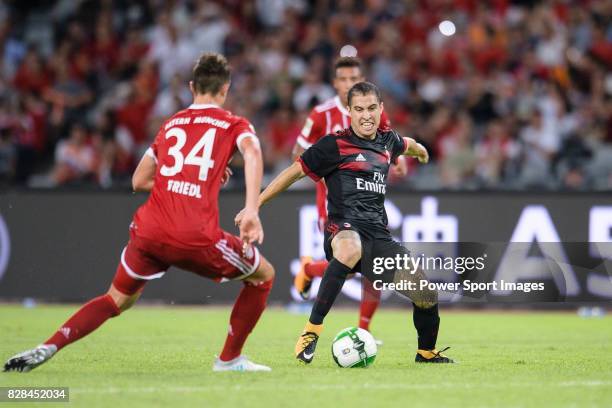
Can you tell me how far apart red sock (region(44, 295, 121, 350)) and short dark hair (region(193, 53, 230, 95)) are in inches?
57.8

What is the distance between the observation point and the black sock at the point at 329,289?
772 centimetres

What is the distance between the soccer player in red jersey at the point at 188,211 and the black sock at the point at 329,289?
0.74 metres

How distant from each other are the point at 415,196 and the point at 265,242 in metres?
1.96

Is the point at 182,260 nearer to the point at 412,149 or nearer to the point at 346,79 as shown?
the point at 412,149

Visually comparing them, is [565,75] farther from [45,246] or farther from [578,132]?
[45,246]

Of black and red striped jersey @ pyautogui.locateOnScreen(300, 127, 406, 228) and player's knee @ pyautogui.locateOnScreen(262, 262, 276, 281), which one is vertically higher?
black and red striped jersey @ pyautogui.locateOnScreen(300, 127, 406, 228)

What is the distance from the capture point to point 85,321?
22.6 feet

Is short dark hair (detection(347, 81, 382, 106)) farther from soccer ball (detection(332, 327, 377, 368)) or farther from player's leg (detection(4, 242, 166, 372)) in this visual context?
player's leg (detection(4, 242, 166, 372))

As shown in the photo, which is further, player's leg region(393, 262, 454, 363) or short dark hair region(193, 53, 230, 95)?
player's leg region(393, 262, 454, 363)

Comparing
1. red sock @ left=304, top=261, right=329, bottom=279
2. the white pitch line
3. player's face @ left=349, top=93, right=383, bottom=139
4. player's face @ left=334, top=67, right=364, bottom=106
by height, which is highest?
player's face @ left=334, top=67, right=364, bottom=106

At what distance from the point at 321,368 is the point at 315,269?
2.66 m

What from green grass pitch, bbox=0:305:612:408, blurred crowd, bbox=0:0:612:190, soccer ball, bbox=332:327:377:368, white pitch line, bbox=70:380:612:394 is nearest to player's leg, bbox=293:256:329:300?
green grass pitch, bbox=0:305:612:408

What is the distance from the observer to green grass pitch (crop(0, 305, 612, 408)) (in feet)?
20.0

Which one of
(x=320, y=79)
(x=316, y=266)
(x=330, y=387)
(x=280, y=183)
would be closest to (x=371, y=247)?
(x=280, y=183)
